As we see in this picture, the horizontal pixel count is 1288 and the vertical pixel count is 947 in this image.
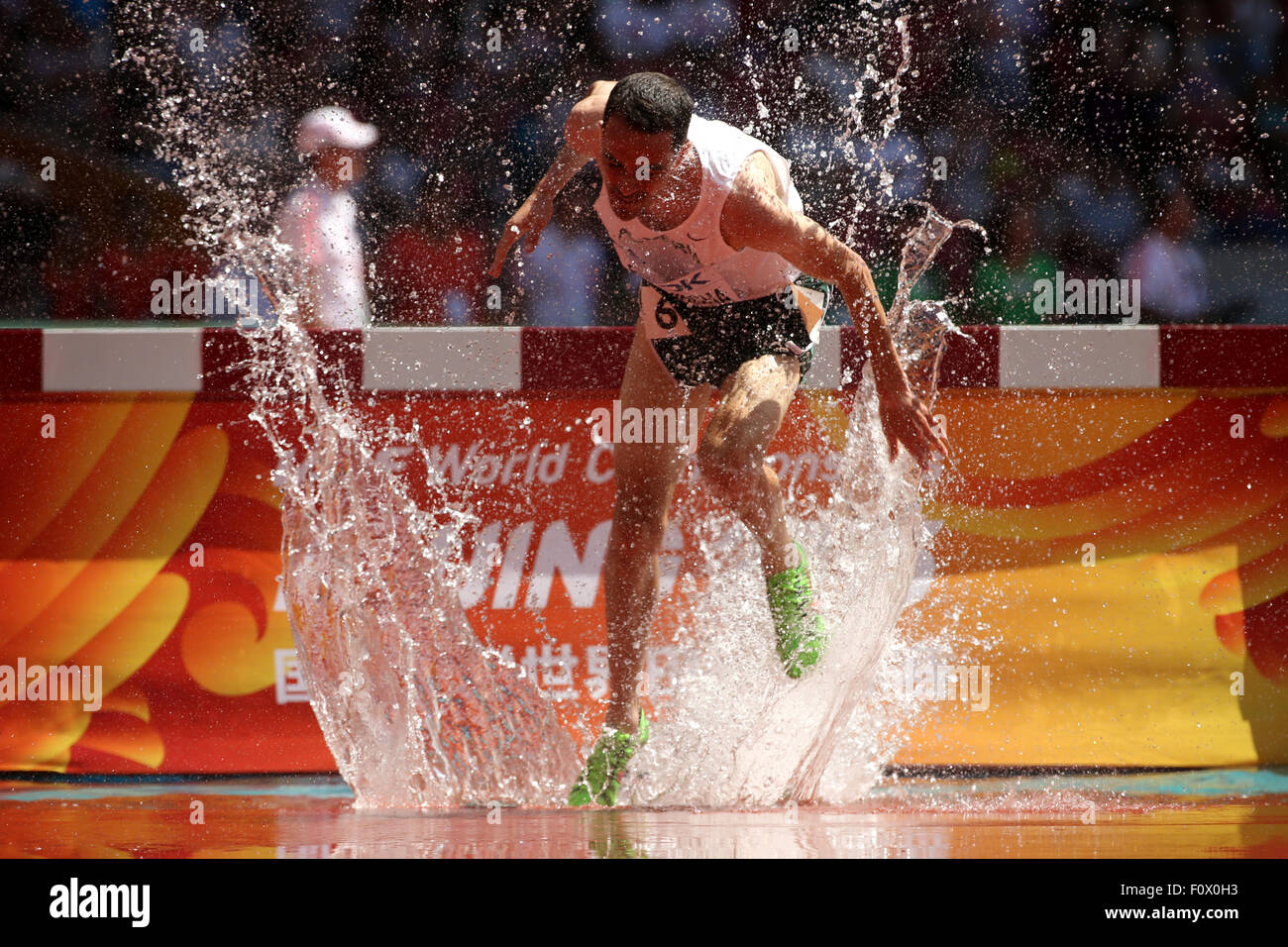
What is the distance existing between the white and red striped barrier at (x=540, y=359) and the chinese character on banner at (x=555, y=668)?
716mm

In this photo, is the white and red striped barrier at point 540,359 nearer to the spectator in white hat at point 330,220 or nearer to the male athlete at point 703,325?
the male athlete at point 703,325

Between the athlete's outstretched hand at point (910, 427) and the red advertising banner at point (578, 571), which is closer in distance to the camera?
the athlete's outstretched hand at point (910, 427)

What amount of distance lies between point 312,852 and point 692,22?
3.40 metres

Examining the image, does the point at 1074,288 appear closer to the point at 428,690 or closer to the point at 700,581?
the point at 700,581

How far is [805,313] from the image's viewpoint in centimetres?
326

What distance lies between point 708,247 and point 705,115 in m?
1.89

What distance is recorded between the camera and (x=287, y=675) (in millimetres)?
3559

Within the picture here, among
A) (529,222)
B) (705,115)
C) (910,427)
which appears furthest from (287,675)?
(705,115)

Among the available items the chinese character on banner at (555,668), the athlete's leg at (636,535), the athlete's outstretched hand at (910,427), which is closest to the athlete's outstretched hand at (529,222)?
the athlete's leg at (636,535)

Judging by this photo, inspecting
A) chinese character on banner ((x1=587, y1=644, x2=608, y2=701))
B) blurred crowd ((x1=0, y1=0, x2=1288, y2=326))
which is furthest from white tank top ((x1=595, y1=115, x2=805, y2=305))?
blurred crowd ((x1=0, y1=0, x2=1288, y2=326))

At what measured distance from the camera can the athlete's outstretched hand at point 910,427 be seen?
2791mm

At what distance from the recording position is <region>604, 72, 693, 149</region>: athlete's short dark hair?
8.89 ft

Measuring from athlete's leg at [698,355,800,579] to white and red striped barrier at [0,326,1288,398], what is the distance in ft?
1.89

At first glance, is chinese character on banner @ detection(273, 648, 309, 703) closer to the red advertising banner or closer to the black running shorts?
the red advertising banner
